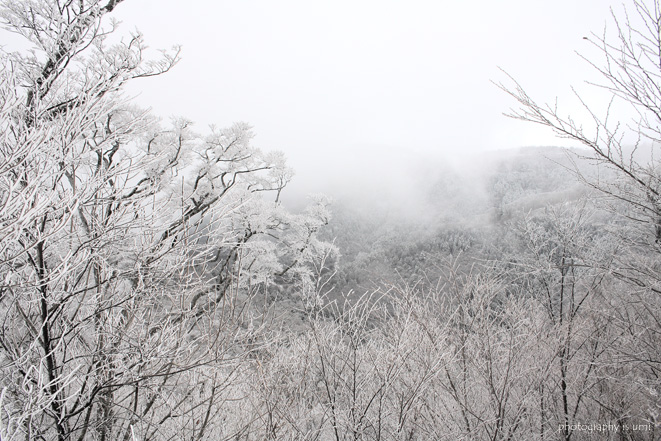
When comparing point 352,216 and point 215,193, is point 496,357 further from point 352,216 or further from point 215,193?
point 352,216

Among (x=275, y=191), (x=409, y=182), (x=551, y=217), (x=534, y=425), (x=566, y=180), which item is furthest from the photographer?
(x=409, y=182)

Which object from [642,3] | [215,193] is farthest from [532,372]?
[215,193]

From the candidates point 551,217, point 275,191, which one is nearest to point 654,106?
point 551,217

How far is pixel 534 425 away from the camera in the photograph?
5.01 metres

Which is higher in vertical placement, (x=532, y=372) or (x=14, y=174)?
(x=14, y=174)

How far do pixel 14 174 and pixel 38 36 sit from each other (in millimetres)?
2977

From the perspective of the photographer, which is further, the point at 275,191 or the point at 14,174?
the point at 275,191

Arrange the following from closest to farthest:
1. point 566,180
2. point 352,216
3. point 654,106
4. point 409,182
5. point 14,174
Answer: point 14,174
point 654,106
point 566,180
point 352,216
point 409,182

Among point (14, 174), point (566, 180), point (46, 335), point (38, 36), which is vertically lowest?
point (566, 180)

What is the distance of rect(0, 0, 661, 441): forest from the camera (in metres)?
2.40

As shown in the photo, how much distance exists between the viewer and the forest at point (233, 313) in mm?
2404

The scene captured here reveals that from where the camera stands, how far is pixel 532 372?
169 inches

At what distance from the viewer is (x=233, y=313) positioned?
2486 millimetres

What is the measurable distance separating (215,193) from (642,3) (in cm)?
986
